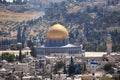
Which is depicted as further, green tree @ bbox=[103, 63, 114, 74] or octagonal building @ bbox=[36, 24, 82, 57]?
octagonal building @ bbox=[36, 24, 82, 57]

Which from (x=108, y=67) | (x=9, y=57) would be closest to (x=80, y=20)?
(x=9, y=57)

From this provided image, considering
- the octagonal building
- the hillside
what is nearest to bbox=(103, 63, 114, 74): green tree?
the octagonal building

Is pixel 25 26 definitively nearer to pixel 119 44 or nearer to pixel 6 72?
pixel 119 44

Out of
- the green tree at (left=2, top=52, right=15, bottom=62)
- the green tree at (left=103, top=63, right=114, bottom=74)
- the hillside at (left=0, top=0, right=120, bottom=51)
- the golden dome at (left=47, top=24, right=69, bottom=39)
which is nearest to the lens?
the green tree at (left=103, top=63, right=114, bottom=74)

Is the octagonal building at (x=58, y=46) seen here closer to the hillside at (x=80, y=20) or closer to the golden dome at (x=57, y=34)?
the golden dome at (x=57, y=34)

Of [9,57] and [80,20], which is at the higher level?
[80,20]

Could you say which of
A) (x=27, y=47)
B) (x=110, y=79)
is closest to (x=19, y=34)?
(x=27, y=47)

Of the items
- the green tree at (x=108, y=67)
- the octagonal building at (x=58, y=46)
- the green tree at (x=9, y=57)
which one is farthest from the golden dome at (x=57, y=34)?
the green tree at (x=108, y=67)

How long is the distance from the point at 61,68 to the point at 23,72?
3777 millimetres

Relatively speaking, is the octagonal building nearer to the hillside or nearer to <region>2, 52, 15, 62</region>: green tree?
<region>2, 52, 15, 62</region>: green tree

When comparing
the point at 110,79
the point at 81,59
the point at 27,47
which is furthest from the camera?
the point at 27,47

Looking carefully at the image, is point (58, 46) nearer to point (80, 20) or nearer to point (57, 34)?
point (57, 34)

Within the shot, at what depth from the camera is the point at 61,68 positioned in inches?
Answer: 3164

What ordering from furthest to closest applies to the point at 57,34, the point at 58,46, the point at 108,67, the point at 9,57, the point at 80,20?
the point at 80,20, the point at 57,34, the point at 58,46, the point at 9,57, the point at 108,67
